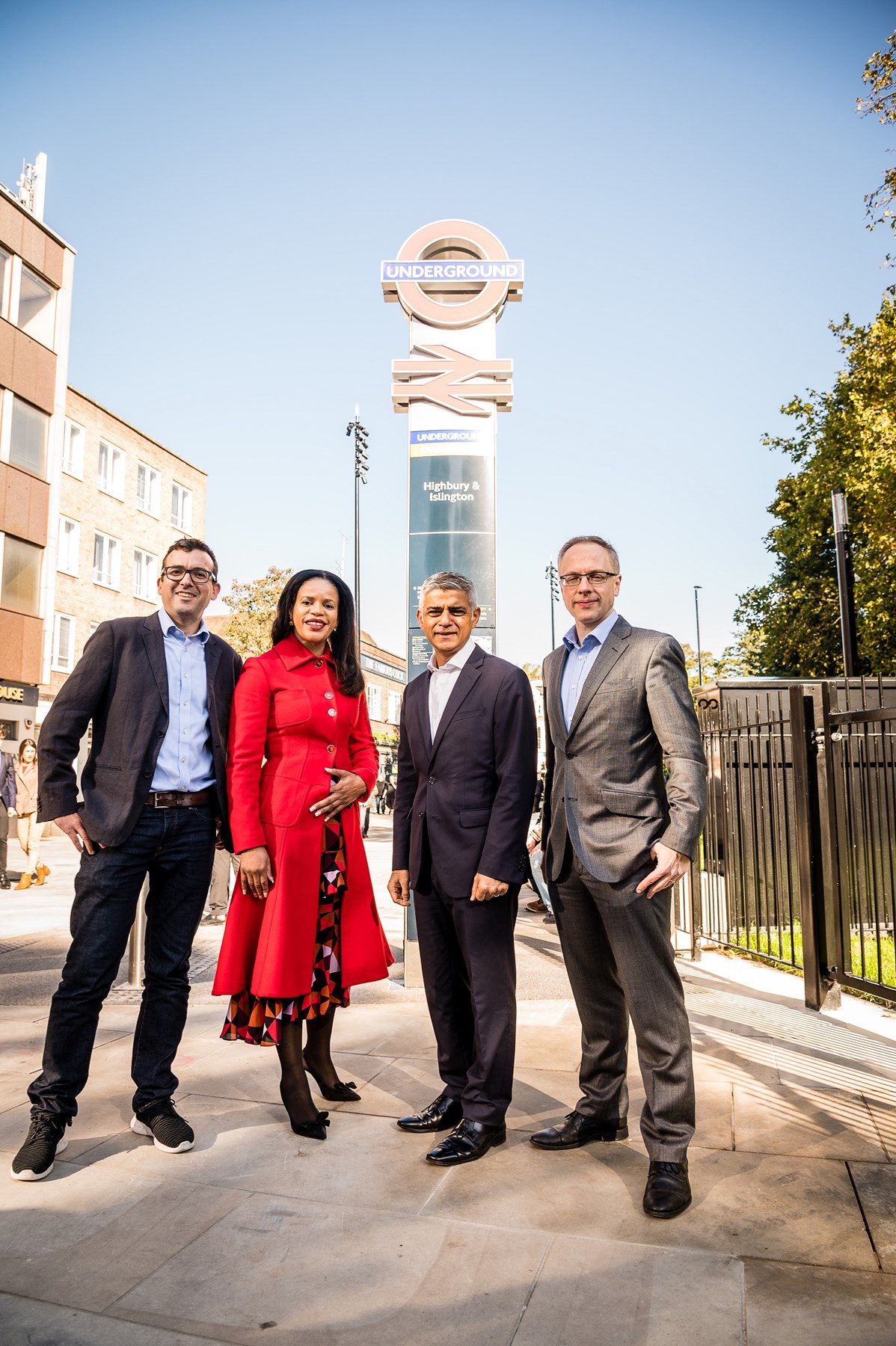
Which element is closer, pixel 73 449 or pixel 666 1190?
pixel 666 1190

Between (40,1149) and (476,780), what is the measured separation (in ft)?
6.37

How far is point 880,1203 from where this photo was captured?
301 cm

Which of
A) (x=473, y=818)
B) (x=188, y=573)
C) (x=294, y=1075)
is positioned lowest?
(x=294, y=1075)

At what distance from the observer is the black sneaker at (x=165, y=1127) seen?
11.3ft

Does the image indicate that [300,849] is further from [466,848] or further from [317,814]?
[466,848]

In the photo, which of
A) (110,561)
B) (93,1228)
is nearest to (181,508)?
(110,561)

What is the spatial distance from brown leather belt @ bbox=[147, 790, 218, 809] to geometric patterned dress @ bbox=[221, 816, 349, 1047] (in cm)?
50

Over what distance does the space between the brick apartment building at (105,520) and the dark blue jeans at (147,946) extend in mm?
26478

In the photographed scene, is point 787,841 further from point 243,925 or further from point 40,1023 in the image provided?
point 40,1023

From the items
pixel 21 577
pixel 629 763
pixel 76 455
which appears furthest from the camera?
pixel 76 455

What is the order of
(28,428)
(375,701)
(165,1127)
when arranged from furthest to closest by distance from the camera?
(375,701)
(28,428)
(165,1127)

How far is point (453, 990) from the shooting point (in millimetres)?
3795

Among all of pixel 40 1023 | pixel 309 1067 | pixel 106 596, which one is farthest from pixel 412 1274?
pixel 106 596

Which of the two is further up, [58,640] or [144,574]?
[144,574]
